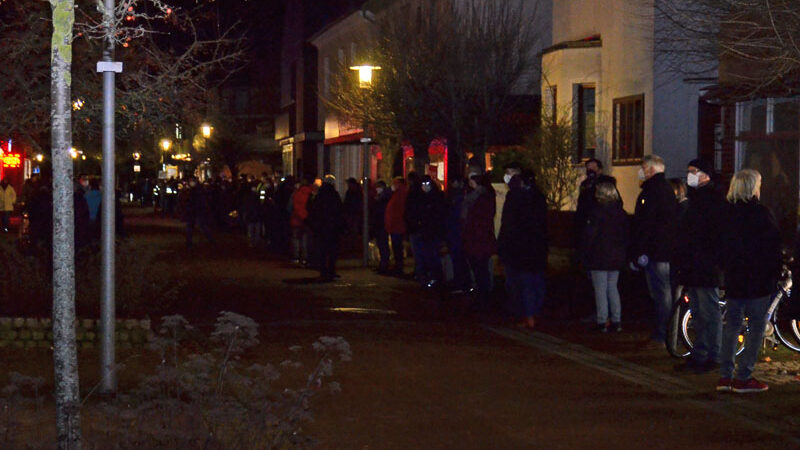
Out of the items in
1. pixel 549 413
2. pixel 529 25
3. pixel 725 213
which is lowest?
pixel 549 413

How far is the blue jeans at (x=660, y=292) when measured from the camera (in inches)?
528

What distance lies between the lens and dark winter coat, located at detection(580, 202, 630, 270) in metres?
14.1

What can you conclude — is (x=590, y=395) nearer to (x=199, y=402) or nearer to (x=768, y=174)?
(x=199, y=402)

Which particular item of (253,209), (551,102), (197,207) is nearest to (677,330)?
(551,102)

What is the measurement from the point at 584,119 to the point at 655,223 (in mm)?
12296

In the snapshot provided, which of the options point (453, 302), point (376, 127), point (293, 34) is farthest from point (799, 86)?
point (293, 34)

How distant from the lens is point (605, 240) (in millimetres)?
14070

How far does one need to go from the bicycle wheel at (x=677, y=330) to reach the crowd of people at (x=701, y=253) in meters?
0.52

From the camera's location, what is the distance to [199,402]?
6.82 meters

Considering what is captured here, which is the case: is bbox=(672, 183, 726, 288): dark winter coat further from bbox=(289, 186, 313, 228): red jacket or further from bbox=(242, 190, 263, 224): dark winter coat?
bbox=(242, 190, 263, 224): dark winter coat

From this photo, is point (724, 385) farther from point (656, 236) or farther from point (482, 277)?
point (482, 277)

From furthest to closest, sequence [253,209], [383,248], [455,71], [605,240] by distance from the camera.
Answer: [253,209] → [455,71] → [383,248] → [605,240]

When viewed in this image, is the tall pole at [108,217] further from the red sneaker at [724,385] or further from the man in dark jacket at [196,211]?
the man in dark jacket at [196,211]

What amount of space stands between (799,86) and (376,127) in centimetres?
1559
